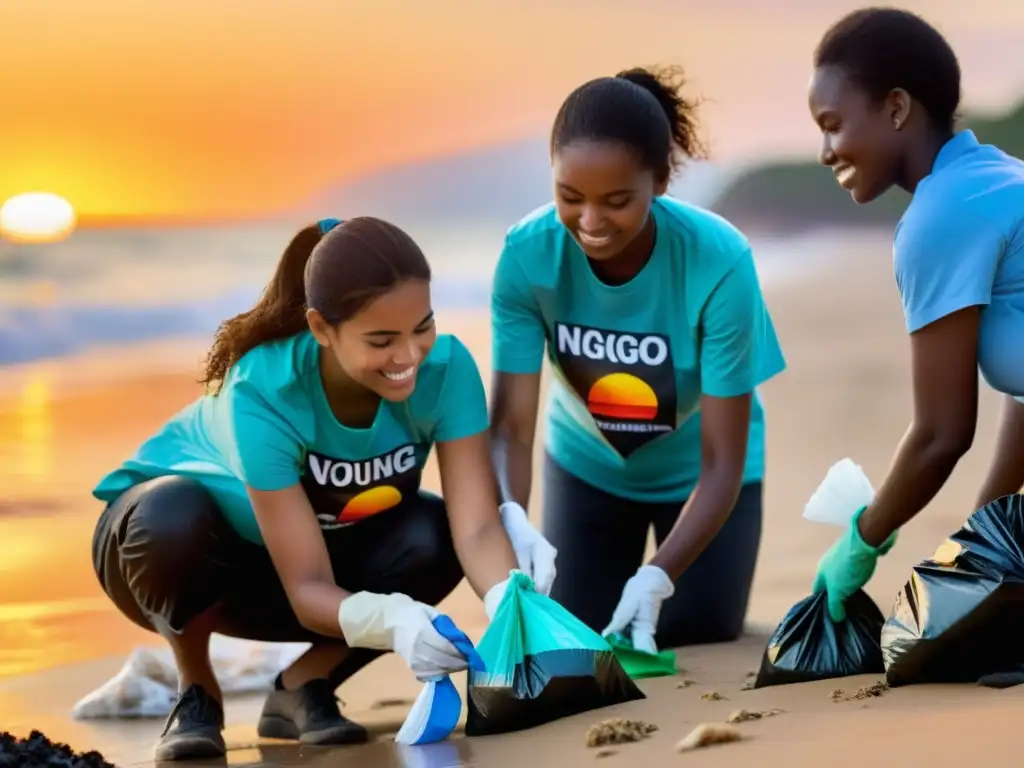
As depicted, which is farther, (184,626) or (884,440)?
(884,440)

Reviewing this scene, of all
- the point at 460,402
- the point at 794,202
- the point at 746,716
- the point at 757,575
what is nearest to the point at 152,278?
the point at 794,202

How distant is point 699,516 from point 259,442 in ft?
3.33

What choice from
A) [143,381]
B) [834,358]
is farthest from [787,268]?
[143,381]

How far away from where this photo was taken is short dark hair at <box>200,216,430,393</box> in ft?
8.82

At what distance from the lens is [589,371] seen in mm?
3441

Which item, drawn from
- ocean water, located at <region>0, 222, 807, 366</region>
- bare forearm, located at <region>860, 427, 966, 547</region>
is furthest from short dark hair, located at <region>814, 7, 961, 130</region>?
ocean water, located at <region>0, 222, 807, 366</region>

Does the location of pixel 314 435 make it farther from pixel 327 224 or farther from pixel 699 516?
pixel 699 516

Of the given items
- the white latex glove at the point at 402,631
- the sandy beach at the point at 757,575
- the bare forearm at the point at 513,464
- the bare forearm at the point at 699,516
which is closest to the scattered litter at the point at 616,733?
the sandy beach at the point at 757,575

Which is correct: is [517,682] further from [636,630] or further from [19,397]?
[19,397]

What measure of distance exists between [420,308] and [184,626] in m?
0.86

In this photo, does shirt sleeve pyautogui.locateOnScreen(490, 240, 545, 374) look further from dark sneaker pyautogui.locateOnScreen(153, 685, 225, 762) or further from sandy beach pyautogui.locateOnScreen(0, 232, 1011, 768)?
dark sneaker pyautogui.locateOnScreen(153, 685, 225, 762)

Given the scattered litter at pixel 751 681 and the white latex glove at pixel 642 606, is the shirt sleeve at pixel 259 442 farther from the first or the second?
the scattered litter at pixel 751 681

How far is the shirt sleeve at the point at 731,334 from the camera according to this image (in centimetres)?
321

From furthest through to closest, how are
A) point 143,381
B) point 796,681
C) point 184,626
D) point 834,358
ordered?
point 143,381, point 834,358, point 184,626, point 796,681
